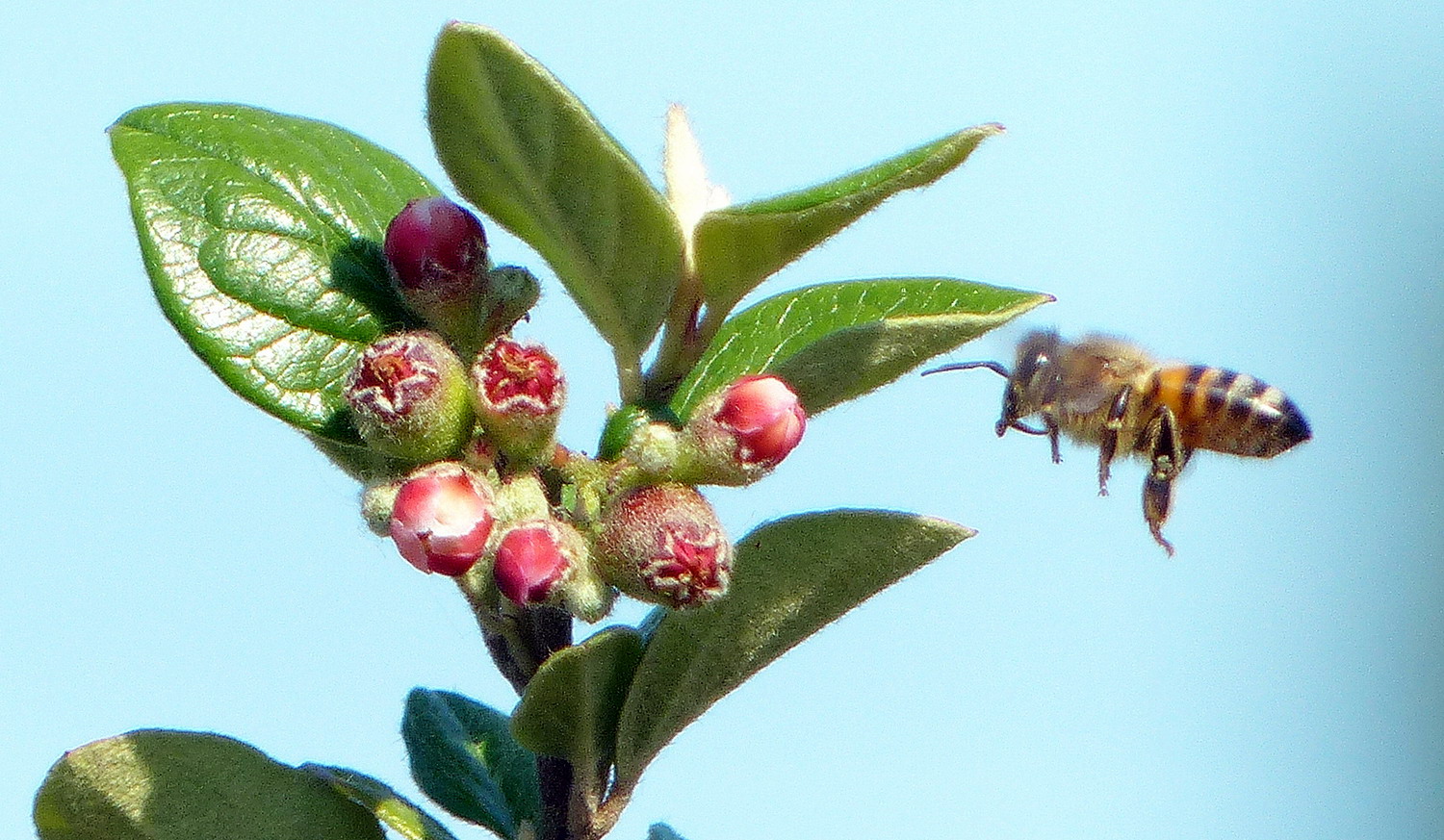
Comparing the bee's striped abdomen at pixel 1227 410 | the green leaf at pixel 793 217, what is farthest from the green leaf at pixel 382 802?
the bee's striped abdomen at pixel 1227 410

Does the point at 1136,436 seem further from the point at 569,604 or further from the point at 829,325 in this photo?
the point at 569,604

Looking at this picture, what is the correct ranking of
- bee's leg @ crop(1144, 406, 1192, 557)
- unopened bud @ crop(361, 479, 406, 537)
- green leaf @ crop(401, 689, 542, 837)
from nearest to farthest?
unopened bud @ crop(361, 479, 406, 537), green leaf @ crop(401, 689, 542, 837), bee's leg @ crop(1144, 406, 1192, 557)

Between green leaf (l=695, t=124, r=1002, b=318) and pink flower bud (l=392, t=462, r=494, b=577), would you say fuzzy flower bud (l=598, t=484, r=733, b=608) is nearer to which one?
pink flower bud (l=392, t=462, r=494, b=577)

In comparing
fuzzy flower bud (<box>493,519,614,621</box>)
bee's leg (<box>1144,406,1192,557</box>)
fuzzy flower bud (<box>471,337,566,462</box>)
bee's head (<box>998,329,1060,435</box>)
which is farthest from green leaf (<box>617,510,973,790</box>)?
bee's head (<box>998,329,1060,435</box>)

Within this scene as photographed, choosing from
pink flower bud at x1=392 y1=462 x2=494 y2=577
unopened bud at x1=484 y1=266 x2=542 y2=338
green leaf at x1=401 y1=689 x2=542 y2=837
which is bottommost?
green leaf at x1=401 y1=689 x2=542 y2=837

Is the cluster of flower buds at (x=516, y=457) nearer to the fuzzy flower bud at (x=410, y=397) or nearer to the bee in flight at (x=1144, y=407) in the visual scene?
the fuzzy flower bud at (x=410, y=397)

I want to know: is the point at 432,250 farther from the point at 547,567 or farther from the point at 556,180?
the point at 547,567

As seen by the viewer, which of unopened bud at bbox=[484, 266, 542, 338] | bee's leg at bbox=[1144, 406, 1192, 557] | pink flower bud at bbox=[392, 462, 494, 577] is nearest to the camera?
pink flower bud at bbox=[392, 462, 494, 577]
